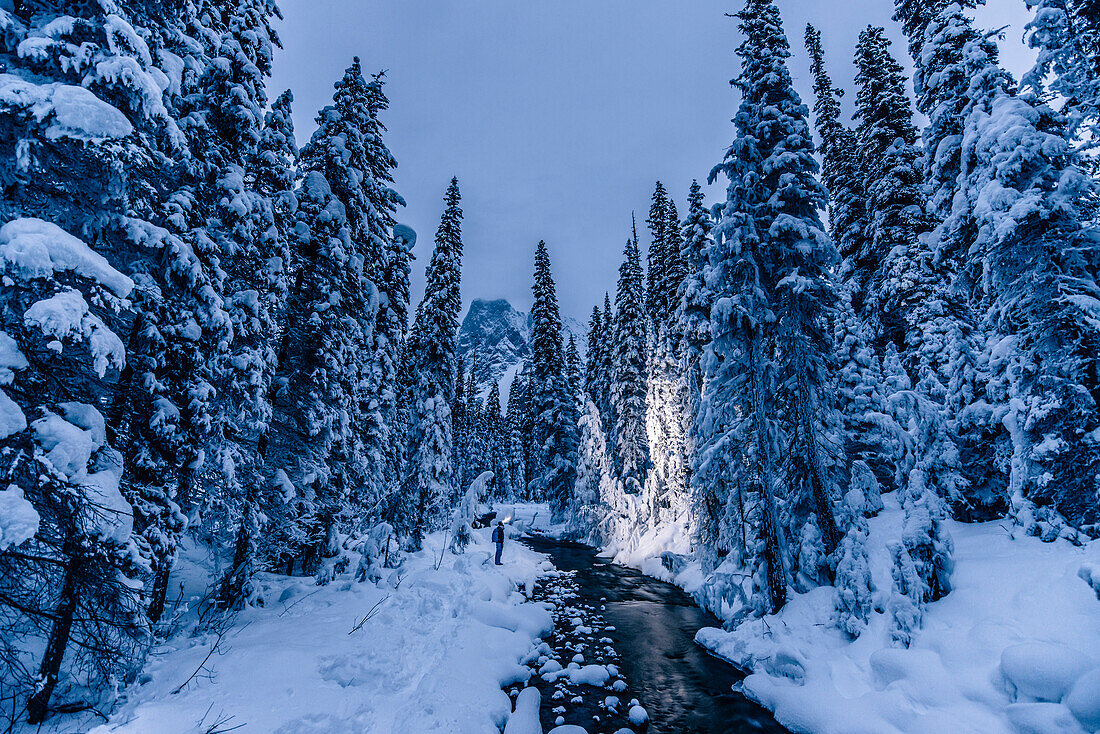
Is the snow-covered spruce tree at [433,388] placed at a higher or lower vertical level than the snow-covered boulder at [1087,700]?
higher

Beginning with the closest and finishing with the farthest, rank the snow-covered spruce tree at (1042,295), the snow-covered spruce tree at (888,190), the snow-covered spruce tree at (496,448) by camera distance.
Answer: the snow-covered spruce tree at (1042,295) < the snow-covered spruce tree at (888,190) < the snow-covered spruce tree at (496,448)

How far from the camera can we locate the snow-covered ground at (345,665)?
5.98m

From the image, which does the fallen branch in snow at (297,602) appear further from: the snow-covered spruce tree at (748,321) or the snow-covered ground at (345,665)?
the snow-covered spruce tree at (748,321)

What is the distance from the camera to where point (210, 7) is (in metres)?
10.5

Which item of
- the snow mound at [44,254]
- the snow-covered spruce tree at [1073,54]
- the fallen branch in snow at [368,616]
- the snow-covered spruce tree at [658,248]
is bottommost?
the fallen branch in snow at [368,616]

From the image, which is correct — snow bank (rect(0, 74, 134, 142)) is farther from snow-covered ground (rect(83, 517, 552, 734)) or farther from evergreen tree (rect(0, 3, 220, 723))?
snow-covered ground (rect(83, 517, 552, 734))

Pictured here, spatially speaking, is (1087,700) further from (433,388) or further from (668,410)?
(433,388)

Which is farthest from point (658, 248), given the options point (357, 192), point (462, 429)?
point (462, 429)

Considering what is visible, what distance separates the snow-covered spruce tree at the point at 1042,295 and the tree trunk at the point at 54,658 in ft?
49.8

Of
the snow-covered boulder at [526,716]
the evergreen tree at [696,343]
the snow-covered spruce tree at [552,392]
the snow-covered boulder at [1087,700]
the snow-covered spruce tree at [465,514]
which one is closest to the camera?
the snow-covered boulder at [1087,700]

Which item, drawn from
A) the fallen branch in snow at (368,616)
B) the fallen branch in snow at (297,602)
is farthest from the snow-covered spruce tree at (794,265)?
the fallen branch in snow at (297,602)

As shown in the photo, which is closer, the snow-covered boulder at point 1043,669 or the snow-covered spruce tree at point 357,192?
the snow-covered boulder at point 1043,669

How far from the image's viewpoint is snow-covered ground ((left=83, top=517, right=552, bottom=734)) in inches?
236

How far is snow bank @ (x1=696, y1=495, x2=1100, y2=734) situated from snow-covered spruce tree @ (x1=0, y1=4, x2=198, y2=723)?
10606mm
